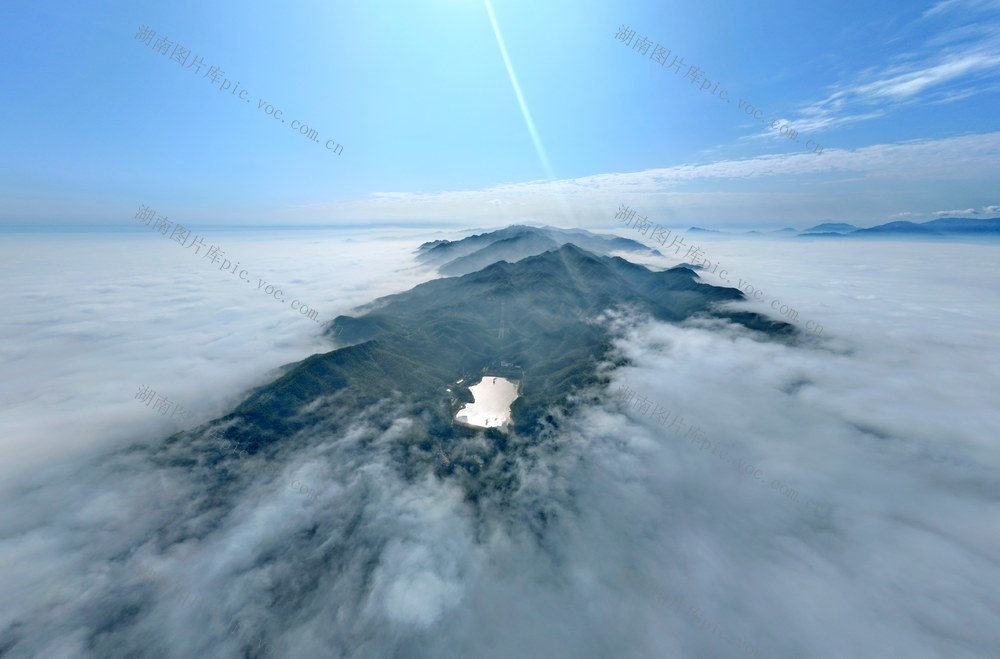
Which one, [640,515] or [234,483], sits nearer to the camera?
Answer: [640,515]

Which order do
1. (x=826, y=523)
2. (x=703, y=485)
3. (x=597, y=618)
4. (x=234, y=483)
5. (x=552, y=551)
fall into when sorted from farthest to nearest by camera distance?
(x=234, y=483), (x=703, y=485), (x=552, y=551), (x=826, y=523), (x=597, y=618)

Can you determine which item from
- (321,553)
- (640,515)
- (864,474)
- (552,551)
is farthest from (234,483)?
(864,474)

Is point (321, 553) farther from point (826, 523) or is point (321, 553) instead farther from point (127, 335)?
point (127, 335)

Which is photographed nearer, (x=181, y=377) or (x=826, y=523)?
(x=826, y=523)

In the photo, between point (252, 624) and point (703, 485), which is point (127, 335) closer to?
point (252, 624)

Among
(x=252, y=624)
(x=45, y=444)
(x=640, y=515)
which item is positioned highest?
(x=45, y=444)

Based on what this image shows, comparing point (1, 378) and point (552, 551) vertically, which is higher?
point (1, 378)

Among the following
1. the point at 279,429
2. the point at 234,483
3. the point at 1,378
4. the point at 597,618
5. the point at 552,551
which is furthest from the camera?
the point at 1,378

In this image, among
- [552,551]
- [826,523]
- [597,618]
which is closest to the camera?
[597,618]

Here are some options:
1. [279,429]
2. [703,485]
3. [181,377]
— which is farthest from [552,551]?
[181,377]
